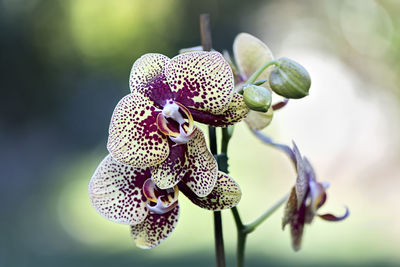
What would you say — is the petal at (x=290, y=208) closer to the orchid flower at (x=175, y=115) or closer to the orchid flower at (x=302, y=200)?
the orchid flower at (x=302, y=200)

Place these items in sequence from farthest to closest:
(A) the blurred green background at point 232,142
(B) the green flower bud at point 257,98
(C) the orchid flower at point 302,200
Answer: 1. (A) the blurred green background at point 232,142
2. (C) the orchid flower at point 302,200
3. (B) the green flower bud at point 257,98

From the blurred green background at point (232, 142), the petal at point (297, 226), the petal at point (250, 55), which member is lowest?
the blurred green background at point (232, 142)

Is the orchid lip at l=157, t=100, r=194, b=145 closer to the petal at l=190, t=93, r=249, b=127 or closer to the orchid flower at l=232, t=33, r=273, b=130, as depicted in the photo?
the petal at l=190, t=93, r=249, b=127

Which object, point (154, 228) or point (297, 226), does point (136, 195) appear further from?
point (297, 226)

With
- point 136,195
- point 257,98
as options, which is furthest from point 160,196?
point 257,98

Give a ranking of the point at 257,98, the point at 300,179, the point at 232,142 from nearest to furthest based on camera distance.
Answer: the point at 257,98, the point at 300,179, the point at 232,142

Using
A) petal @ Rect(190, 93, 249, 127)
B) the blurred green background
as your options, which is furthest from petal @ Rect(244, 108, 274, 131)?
the blurred green background

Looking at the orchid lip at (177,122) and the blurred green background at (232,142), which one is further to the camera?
the blurred green background at (232,142)

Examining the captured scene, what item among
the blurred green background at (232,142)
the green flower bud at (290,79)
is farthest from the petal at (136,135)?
the blurred green background at (232,142)

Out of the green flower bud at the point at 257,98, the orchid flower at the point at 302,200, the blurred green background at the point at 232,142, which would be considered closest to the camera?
the green flower bud at the point at 257,98
